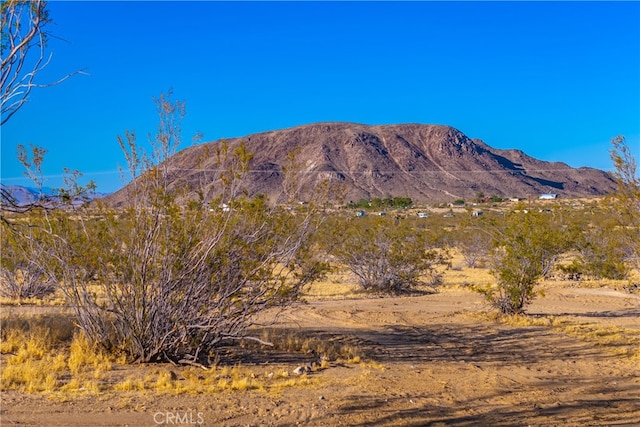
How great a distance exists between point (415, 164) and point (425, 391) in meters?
106

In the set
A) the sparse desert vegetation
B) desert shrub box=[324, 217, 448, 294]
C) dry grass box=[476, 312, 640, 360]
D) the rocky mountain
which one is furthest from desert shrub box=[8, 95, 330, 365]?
the rocky mountain

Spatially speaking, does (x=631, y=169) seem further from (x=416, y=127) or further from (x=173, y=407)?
(x=416, y=127)

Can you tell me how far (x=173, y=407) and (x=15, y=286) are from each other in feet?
47.6

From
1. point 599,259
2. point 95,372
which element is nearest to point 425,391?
point 95,372

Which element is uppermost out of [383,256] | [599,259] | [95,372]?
[383,256]

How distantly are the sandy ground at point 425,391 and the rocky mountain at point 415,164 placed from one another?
70.6 metres

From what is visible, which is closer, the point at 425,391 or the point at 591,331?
the point at 425,391

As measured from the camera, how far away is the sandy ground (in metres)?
7.49

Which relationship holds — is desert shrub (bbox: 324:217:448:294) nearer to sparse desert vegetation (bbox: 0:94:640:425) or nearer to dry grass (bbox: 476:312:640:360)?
dry grass (bbox: 476:312:640:360)

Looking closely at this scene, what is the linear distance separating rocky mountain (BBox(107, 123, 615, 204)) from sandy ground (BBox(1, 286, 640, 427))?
70573 millimetres

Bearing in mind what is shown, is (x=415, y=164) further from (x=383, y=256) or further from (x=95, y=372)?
(x=95, y=372)

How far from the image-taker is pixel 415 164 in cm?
11331

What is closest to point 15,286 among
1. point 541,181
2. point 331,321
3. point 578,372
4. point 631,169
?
point 331,321

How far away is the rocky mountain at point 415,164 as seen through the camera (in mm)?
102000
